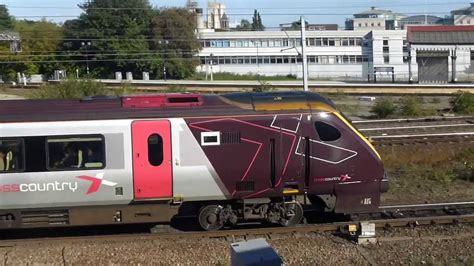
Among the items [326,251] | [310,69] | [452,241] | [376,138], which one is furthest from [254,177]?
[310,69]

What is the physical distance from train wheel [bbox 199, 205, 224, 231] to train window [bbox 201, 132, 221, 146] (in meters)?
1.19

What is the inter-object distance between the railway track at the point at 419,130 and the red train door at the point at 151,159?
36.1 ft

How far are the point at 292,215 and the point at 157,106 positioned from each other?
10.7 feet

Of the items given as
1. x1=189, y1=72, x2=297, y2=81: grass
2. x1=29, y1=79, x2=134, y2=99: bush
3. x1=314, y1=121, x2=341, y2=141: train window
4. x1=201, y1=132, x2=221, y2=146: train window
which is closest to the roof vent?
x1=201, y1=132, x2=221, y2=146: train window

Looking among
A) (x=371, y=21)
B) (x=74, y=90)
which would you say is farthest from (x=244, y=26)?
(x=74, y=90)

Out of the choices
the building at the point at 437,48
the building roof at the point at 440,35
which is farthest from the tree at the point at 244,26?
the building at the point at 437,48

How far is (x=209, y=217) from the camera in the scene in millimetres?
10938

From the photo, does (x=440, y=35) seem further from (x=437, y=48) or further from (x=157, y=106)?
(x=157, y=106)

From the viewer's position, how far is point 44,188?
10391 millimetres

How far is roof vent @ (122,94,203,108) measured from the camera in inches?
428

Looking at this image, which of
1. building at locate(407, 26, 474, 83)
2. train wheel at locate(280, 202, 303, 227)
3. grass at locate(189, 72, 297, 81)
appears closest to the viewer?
train wheel at locate(280, 202, 303, 227)

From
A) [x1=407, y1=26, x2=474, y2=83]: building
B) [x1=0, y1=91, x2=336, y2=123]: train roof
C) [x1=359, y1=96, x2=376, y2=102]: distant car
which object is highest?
[x1=407, y1=26, x2=474, y2=83]: building

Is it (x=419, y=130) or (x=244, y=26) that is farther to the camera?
(x=244, y=26)

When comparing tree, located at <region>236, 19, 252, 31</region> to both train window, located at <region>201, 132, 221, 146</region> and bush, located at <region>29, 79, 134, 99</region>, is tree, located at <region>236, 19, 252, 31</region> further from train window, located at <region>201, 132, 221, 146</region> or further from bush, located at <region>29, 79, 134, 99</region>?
train window, located at <region>201, 132, 221, 146</region>
